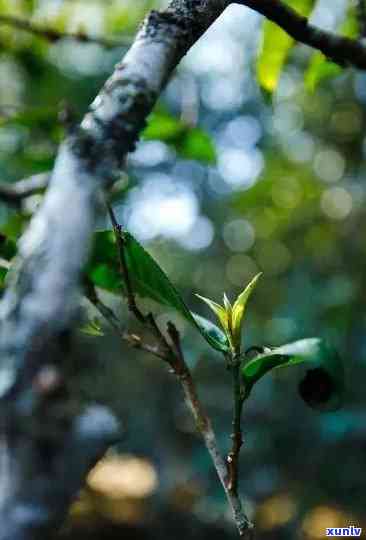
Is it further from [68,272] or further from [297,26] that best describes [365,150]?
[68,272]

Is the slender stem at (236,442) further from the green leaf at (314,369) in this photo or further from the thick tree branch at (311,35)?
the thick tree branch at (311,35)

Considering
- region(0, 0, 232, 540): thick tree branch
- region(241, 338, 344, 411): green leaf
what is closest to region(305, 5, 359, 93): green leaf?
region(241, 338, 344, 411): green leaf

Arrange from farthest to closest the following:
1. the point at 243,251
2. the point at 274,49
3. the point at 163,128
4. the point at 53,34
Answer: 1. the point at 243,251
2. the point at 53,34
3. the point at 163,128
4. the point at 274,49

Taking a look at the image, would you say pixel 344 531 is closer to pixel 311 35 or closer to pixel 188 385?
pixel 188 385

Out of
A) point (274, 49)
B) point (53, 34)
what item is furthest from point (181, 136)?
point (53, 34)

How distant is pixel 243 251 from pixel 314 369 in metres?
4.41

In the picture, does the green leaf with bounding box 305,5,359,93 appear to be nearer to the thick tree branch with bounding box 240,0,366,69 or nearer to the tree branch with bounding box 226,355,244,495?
the thick tree branch with bounding box 240,0,366,69

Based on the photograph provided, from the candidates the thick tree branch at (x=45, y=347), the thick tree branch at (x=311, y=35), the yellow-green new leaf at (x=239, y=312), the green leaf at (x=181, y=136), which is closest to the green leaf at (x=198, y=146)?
the green leaf at (x=181, y=136)

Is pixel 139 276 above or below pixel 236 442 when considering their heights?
above

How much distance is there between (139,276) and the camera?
0.49 metres

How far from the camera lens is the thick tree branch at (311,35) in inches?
18.5

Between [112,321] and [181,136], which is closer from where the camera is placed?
[112,321]

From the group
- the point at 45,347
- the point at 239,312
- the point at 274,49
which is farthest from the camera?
the point at 274,49

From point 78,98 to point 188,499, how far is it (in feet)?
10.2
